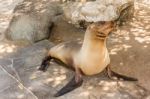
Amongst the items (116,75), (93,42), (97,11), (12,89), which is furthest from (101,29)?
(97,11)

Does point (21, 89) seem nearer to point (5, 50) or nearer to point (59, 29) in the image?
point (5, 50)

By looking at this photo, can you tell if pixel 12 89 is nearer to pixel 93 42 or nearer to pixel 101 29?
pixel 93 42

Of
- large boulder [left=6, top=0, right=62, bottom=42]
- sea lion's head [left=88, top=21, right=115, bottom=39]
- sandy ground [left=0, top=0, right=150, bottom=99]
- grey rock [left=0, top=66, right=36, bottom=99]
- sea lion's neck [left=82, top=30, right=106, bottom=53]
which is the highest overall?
sea lion's head [left=88, top=21, right=115, bottom=39]

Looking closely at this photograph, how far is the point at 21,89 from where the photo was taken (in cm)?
507

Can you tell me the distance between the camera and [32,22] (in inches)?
264

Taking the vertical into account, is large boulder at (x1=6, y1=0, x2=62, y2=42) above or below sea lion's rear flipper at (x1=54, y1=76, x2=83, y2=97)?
above

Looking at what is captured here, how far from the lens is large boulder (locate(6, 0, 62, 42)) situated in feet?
21.4

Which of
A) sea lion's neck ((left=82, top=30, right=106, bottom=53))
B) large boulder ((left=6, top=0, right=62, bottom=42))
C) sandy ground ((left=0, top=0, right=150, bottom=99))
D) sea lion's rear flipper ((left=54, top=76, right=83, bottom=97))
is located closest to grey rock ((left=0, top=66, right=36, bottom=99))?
sandy ground ((left=0, top=0, right=150, bottom=99))

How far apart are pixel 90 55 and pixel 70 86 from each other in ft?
1.64

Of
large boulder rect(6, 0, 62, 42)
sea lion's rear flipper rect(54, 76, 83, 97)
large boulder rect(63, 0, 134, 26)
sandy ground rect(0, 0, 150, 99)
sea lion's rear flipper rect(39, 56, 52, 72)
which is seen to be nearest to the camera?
sea lion's rear flipper rect(54, 76, 83, 97)

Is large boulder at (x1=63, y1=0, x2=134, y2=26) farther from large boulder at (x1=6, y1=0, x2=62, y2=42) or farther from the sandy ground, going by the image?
large boulder at (x1=6, y1=0, x2=62, y2=42)

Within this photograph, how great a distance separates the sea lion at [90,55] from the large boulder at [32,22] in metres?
1.28

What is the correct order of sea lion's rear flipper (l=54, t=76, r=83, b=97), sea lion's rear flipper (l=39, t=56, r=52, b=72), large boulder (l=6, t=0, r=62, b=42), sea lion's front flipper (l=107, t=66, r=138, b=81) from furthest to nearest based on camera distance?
1. large boulder (l=6, t=0, r=62, b=42)
2. sea lion's rear flipper (l=39, t=56, r=52, b=72)
3. sea lion's front flipper (l=107, t=66, r=138, b=81)
4. sea lion's rear flipper (l=54, t=76, r=83, b=97)

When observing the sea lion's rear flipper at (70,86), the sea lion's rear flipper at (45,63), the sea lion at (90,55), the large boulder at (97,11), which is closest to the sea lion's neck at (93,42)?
the sea lion at (90,55)
